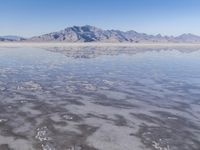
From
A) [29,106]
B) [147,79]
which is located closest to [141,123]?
[29,106]

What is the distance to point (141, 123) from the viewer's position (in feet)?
35.9

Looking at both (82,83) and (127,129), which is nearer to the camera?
(127,129)

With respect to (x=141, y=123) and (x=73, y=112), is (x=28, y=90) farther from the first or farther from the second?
(x=141, y=123)

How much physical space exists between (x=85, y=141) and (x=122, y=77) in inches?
521

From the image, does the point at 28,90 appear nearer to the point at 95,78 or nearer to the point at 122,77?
the point at 95,78

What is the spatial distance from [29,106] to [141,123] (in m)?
4.77

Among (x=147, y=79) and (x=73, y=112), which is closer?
(x=73, y=112)

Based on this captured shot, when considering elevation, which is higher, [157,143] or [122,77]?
[157,143]

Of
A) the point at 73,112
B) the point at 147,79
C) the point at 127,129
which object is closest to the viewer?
the point at 127,129

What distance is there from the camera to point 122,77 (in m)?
22.0

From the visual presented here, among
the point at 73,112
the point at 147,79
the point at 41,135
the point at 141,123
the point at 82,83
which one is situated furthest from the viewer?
the point at 147,79

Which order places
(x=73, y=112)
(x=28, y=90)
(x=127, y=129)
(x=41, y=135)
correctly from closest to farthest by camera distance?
(x=41, y=135), (x=127, y=129), (x=73, y=112), (x=28, y=90)

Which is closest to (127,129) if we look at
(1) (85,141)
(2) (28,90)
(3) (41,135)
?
(1) (85,141)

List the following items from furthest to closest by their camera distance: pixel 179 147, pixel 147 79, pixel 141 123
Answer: pixel 147 79
pixel 141 123
pixel 179 147
